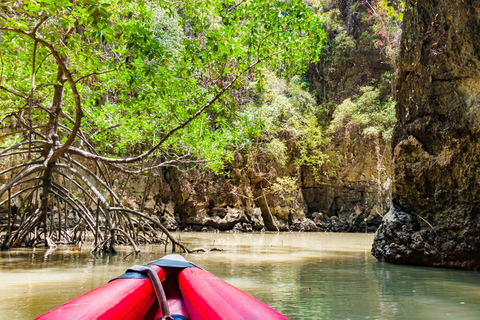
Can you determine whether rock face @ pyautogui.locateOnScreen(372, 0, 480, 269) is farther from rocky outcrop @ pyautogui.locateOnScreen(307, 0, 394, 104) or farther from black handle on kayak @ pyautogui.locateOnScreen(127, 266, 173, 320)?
rocky outcrop @ pyautogui.locateOnScreen(307, 0, 394, 104)

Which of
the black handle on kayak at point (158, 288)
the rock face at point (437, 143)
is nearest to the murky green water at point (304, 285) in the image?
the rock face at point (437, 143)

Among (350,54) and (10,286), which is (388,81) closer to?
(350,54)

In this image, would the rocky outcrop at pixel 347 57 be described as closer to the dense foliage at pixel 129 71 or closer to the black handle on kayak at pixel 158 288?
the dense foliage at pixel 129 71

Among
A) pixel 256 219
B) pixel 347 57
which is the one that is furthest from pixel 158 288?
pixel 347 57

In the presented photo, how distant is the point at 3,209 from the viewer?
1235 centimetres

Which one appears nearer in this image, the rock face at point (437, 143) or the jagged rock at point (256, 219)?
the rock face at point (437, 143)

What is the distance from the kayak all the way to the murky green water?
1077 millimetres

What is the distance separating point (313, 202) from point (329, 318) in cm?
1785

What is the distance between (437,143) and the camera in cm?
611

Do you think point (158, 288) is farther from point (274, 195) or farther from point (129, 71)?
point (274, 195)

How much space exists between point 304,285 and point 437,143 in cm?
368

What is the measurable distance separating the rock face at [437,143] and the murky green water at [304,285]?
495 millimetres

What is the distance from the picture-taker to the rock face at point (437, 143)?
5.67 meters

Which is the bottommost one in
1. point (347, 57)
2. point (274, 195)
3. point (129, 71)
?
point (274, 195)
